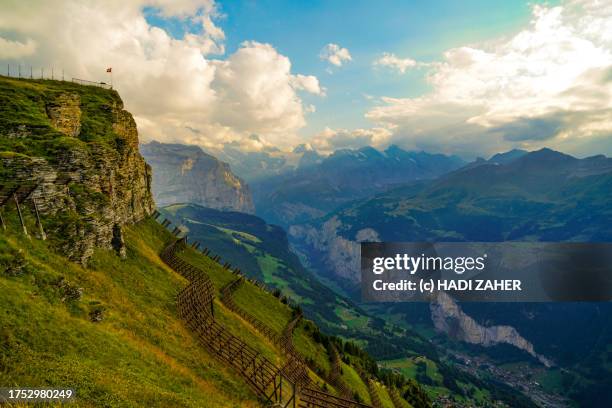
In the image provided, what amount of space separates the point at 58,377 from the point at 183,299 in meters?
34.4

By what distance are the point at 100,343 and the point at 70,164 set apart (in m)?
36.4

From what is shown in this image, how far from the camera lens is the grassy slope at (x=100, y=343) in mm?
24312

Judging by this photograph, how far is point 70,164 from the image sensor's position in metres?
56.0

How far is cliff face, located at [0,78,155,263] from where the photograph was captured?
45.9 metres

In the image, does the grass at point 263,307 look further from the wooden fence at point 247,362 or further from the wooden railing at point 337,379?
the wooden fence at point 247,362

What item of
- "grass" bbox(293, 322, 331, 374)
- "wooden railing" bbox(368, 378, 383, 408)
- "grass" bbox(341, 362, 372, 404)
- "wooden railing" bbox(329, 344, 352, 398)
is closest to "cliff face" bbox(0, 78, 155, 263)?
"grass" bbox(293, 322, 331, 374)

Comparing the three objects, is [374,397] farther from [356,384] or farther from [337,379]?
[337,379]

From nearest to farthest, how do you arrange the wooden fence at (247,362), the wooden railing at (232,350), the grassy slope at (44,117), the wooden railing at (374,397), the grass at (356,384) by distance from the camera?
1. the wooden fence at (247,362)
2. the wooden railing at (232,350)
3. the grassy slope at (44,117)
4. the grass at (356,384)
5. the wooden railing at (374,397)

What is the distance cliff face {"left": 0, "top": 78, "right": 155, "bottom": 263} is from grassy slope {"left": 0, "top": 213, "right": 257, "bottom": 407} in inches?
193

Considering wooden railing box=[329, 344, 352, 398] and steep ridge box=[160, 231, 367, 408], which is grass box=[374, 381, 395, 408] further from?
steep ridge box=[160, 231, 367, 408]

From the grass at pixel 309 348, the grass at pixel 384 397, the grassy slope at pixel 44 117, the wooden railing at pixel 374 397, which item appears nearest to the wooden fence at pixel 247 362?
the grass at pixel 309 348

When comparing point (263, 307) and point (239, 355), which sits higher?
point (239, 355)

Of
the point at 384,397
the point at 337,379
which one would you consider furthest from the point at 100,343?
the point at 384,397

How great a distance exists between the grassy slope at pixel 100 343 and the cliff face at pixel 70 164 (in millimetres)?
4891
